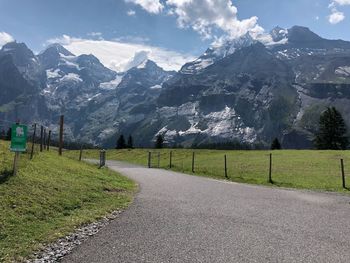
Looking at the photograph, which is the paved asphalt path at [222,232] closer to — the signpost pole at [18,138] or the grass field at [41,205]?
the grass field at [41,205]

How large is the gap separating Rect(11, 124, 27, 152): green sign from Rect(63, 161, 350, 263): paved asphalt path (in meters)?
5.38

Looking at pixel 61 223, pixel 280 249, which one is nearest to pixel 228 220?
pixel 280 249

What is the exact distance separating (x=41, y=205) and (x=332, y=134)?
11034 centimetres

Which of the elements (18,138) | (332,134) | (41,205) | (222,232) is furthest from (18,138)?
(332,134)

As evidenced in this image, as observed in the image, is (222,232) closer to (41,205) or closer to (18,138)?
(41,205)

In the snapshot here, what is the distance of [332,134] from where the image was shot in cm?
11331

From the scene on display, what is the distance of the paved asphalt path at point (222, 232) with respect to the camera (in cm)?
1048

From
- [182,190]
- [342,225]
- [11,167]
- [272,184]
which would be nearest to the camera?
[342,225]

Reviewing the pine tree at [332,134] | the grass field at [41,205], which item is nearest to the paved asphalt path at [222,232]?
the grass field at [41,205]

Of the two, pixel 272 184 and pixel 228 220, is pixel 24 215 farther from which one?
pixel 272 184

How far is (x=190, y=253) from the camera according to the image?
10.6 meters

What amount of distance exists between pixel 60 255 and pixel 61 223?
3047mm

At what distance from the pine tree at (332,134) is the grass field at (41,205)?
101m

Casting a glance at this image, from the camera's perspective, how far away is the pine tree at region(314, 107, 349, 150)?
112688 millimetres
